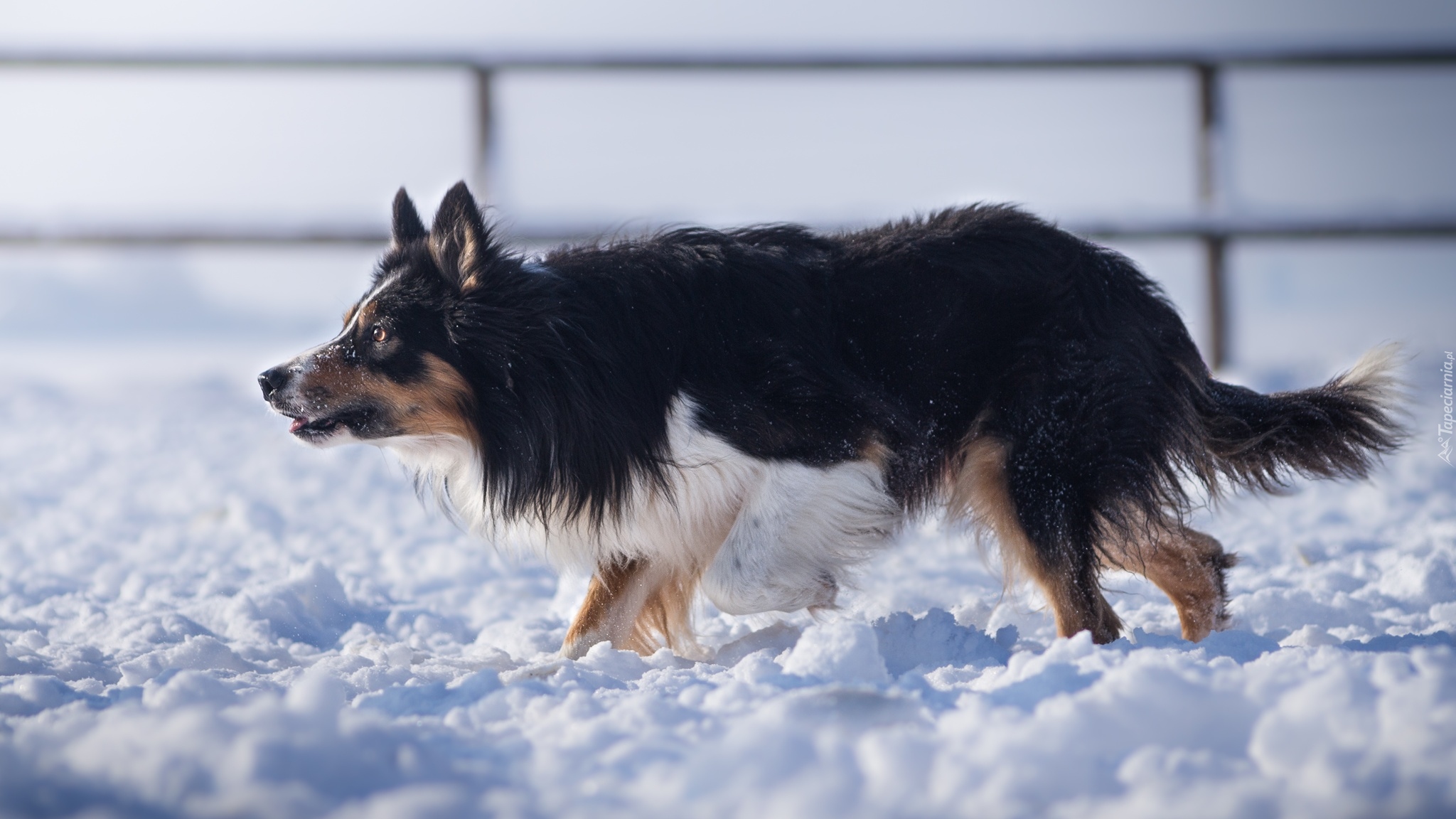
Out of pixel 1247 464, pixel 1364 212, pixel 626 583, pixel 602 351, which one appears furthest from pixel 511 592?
pixel 1364 212

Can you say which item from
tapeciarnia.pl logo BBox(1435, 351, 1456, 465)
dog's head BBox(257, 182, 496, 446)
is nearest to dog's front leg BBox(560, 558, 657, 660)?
dog's head BBox(257, 182, 496, 446)

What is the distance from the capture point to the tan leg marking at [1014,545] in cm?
266

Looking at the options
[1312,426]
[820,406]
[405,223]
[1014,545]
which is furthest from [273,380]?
[1312,426]

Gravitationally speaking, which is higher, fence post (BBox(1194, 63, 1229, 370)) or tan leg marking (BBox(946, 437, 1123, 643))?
fence post (BBox(1194, 63, 1229, 370))

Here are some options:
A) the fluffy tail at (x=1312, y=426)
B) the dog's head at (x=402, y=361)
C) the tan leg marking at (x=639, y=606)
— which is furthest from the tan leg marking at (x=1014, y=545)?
the dog's head at (x=402, y=361)

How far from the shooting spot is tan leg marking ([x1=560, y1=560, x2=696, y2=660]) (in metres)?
3.01

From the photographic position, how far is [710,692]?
1.98 metres

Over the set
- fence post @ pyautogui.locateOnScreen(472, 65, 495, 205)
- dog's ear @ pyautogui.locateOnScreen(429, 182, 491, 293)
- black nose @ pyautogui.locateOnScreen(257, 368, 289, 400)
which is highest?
fence post @ pyautogui.locateOnScreen(472, 65, 495, 205)

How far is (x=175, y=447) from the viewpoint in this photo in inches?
219

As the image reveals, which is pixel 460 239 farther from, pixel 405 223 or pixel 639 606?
pixel 639 606

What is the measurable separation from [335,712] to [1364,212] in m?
5.91

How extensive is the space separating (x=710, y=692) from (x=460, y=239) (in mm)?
1494

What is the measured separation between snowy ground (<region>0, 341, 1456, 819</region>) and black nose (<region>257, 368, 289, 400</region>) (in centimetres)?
62

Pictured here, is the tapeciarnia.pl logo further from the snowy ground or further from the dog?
the dog
